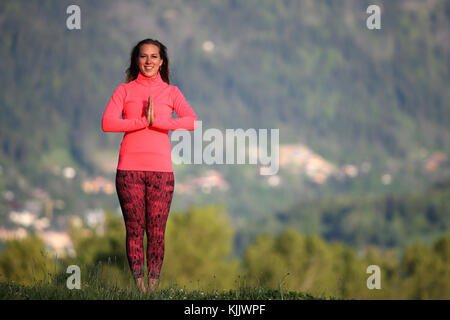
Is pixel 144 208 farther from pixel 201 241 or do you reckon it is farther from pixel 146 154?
pixel 201 241

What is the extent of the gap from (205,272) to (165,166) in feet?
222

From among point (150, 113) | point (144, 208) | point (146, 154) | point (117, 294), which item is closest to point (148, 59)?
point (150, 113)

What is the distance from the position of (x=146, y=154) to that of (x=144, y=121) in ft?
1.20

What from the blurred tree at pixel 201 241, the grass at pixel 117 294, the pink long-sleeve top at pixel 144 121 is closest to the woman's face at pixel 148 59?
the pink long-sleeve top at pixel 144 121

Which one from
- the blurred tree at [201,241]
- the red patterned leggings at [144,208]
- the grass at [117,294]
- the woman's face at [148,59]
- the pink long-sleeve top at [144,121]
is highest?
the woman's face at [148,59]

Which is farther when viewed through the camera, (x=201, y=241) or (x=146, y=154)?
(x=201, y=241)

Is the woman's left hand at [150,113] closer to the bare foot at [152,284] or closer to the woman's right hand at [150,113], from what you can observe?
the woman's right hand at [150,113]

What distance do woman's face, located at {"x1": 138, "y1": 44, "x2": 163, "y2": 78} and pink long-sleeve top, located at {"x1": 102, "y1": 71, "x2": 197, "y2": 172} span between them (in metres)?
0.11

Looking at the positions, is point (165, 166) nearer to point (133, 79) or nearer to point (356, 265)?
point (133, 79)

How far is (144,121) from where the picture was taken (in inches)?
285

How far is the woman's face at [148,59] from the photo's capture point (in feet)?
24.8
